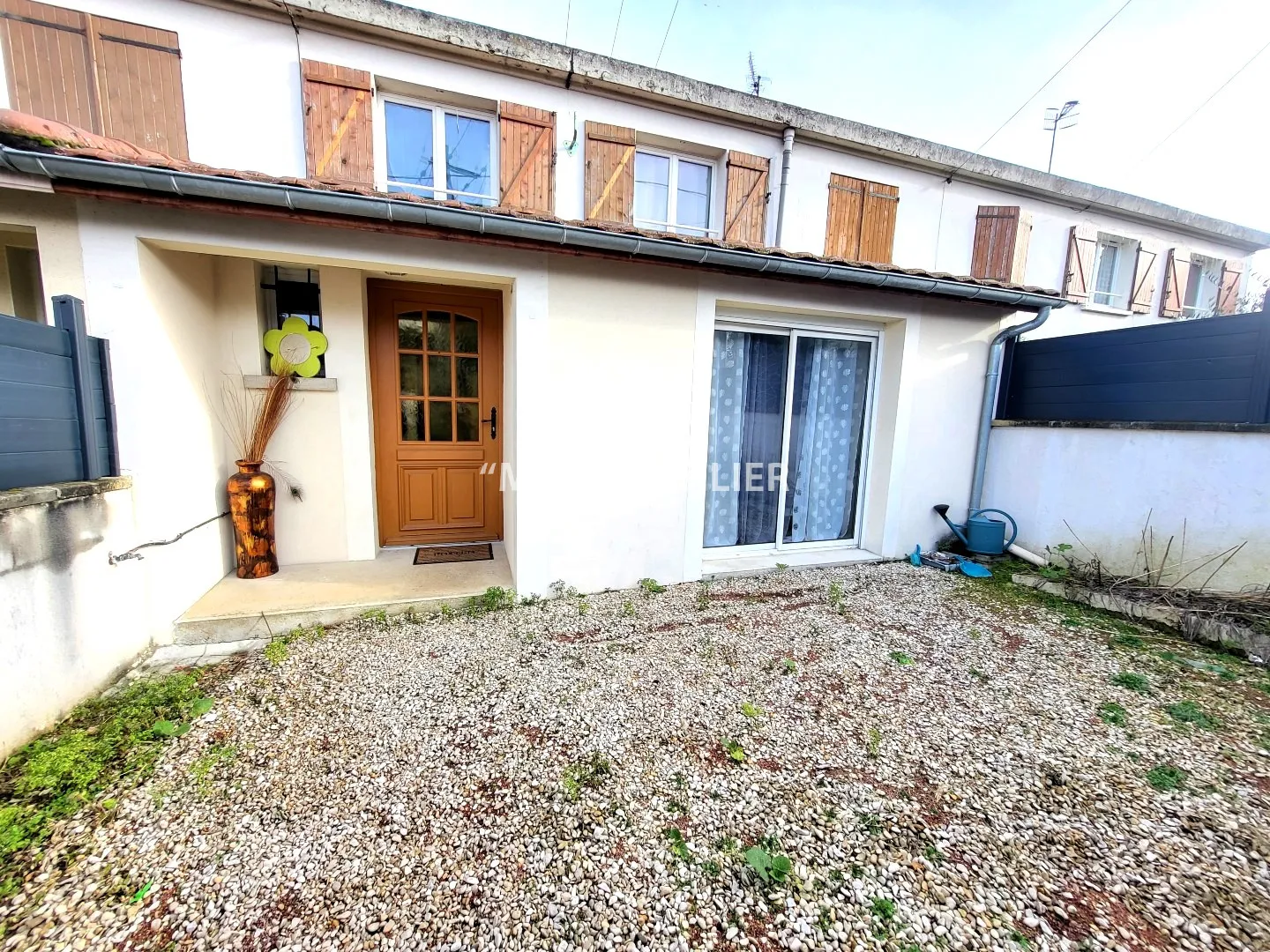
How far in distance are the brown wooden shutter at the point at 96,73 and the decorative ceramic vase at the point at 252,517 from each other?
10.2 ft

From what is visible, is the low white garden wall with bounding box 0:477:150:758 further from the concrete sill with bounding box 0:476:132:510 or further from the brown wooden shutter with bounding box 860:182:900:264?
the brown wooden shutter with bounding box 860:182:900:264

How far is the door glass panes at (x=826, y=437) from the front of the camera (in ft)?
16.3

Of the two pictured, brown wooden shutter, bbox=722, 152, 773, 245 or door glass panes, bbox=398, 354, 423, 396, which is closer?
door glass panes, bbox=398, 354, 423, 396

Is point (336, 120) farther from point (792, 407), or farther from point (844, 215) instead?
point (844, 215)

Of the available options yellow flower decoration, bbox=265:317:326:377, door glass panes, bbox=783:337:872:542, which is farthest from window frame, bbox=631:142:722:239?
yellow flower decoration, bbox=265:317:326:377

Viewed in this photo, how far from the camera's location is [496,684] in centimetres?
278

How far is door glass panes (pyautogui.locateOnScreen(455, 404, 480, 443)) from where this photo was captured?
4.96m

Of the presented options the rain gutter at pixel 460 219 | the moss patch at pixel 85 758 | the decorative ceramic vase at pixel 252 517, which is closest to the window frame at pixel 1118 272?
the rain gutter at pixel 460 219

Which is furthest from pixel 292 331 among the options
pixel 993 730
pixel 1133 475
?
pixel 1133 475

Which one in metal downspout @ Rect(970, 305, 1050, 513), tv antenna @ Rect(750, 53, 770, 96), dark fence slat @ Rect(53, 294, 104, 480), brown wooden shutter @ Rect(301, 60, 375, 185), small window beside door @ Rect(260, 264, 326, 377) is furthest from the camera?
tv antenna @ Rect(750, 53, 770, 96)

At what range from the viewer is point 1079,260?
7270mm

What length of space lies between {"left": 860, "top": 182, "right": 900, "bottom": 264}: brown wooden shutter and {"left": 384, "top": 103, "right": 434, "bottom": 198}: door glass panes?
543 centimetres

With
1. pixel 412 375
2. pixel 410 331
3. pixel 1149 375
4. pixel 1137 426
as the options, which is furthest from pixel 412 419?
pixel 1149 375

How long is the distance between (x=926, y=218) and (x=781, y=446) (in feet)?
15.0
